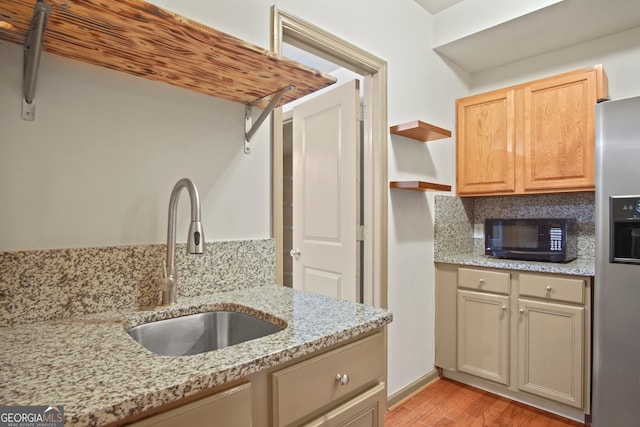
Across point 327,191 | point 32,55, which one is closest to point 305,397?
point 32,55

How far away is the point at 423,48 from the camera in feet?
7.88

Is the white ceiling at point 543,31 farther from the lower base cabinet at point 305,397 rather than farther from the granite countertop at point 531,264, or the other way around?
the lower base cabinet at point 305,397

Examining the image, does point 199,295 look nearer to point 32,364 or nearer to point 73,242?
point 73,242

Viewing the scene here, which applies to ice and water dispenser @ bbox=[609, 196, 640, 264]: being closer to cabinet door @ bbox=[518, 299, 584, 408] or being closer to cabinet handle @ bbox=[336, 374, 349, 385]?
cabinet door @ bbox=[518, 299, 584, 408]

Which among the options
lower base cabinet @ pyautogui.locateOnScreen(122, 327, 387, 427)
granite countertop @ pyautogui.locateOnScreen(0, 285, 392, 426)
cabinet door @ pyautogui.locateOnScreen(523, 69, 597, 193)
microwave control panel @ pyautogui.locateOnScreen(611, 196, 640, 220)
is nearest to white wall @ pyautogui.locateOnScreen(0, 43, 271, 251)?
granite countertop @ pyautogui.locateOnScreen(0, 285, 392, 426)

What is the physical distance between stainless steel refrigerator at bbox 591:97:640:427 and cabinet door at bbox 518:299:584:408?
0.13 m

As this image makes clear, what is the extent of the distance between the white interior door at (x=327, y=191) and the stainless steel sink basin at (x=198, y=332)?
1.06 m

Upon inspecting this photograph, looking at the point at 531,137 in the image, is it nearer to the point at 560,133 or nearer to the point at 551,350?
the point at 560,133

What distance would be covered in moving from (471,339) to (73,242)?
2323 millimetres

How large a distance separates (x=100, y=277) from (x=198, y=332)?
34 centimetres

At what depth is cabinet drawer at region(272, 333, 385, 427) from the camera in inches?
31.1

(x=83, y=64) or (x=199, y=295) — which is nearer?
(x=83, y=64)

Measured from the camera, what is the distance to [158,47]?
93cm

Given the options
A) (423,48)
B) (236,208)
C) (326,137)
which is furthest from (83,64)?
(423,48)
